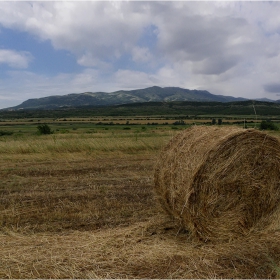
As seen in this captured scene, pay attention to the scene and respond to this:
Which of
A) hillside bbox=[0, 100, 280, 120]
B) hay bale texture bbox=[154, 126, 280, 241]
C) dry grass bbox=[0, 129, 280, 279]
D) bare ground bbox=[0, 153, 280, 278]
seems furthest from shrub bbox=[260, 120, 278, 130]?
hillside bbox=[0, 100, 280, 120]

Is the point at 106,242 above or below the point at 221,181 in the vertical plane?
below

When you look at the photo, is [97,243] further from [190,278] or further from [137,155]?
[137,155]

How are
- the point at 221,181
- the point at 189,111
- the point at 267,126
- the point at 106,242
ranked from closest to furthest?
the point at 106,242 < the point at 221,181 < the point at 267,126 < the point at 189,111

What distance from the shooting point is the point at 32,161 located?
1470 centimetres

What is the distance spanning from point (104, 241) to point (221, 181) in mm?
2307

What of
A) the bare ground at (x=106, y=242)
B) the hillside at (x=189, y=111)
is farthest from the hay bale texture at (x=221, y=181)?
the hillside at (x=189, y=111)

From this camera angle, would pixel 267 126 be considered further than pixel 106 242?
Yes

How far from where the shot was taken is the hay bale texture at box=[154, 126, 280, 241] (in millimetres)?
5555

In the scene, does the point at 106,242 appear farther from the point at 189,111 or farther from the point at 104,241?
the point at 189,111

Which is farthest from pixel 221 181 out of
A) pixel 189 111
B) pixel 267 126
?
pixel 189 111

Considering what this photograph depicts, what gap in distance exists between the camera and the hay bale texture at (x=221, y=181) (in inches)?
219

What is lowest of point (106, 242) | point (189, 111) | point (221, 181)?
point (106, 242)

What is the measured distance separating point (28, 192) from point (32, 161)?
629 centimetres

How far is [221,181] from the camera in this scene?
569 cm
